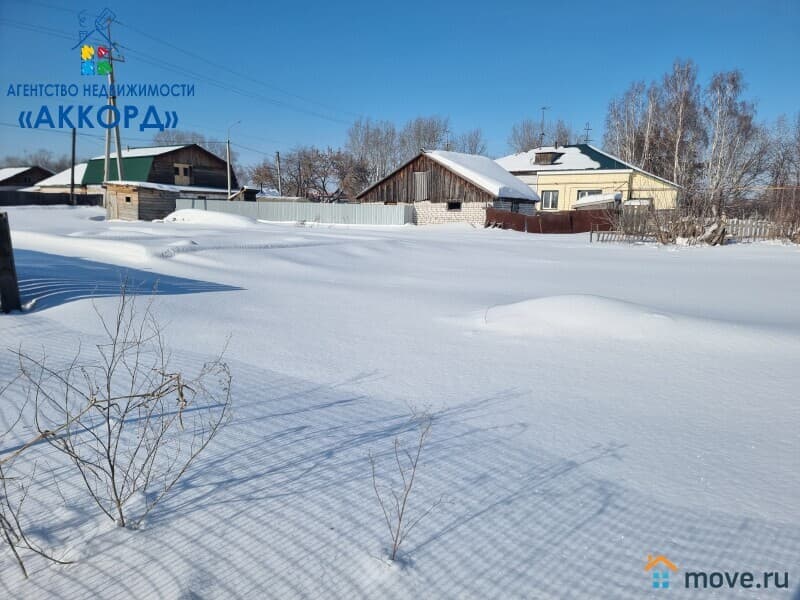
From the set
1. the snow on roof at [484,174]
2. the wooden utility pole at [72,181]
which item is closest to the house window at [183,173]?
the wooden utility pole at [72,181]

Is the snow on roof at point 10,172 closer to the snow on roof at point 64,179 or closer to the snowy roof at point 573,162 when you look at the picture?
the snow on roof at point 64,179

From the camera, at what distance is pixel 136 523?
Result: 1931 mm

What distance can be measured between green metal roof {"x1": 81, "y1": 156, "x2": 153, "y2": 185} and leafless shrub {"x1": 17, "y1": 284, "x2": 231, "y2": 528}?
37.0 meters

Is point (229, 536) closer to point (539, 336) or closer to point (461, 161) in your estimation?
point (539, 336)

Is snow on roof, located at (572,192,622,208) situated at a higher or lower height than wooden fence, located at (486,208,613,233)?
higher

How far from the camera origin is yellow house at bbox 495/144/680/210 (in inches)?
1275

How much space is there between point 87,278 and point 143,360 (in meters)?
4.28

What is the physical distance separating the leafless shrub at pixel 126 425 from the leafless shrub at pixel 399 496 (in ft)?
2.79

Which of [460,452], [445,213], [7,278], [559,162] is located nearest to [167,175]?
[445,213]

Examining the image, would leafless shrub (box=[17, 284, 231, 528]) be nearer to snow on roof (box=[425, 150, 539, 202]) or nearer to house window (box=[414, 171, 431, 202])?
snow on roof (box=[425, 150, 539, 202])

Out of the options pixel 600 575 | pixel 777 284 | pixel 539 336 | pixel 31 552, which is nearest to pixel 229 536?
pixel 31 552

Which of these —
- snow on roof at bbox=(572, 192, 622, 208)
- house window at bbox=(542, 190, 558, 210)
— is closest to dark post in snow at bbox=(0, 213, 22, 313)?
snow on roof at bbox=(572, 192, 622, 208)

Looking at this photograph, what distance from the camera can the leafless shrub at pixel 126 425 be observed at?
2029 mm

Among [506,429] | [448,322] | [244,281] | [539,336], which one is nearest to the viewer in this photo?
[506,429]
